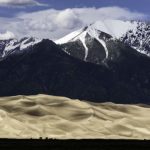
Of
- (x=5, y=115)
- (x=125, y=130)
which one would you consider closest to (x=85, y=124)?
(x=125, y=130)

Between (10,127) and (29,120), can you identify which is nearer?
(10,127)

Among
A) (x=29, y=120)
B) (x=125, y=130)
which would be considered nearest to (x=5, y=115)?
(x=29, y=120)

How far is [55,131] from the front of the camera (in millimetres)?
183875
